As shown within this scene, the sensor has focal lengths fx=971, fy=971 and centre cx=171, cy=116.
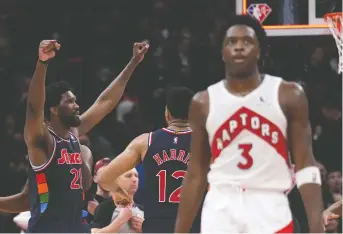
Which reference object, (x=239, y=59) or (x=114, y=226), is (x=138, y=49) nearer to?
(x=114, y=226)

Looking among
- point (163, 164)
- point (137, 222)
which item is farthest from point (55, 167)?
point (137, 222)

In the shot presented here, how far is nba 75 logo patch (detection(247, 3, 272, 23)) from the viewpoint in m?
8.94

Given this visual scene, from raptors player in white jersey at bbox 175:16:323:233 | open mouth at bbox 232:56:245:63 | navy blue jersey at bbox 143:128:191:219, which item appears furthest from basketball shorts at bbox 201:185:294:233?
navy blue jersey at bbox 143:128:191:219

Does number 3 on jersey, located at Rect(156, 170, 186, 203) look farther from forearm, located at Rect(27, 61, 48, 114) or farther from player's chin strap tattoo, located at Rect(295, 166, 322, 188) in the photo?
player's chin strap tattoo, located at Rect(295, 166, 322, 188)

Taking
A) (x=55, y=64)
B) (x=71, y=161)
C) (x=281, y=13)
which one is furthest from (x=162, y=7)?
(x=71, y=161)

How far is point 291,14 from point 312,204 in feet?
14.3

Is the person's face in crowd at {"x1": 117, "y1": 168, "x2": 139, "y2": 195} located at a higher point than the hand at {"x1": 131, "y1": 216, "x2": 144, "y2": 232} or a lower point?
higher

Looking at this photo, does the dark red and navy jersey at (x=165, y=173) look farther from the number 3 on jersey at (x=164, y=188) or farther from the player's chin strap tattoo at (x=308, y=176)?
the player's chin strap tattoo at (x=308, y=176)

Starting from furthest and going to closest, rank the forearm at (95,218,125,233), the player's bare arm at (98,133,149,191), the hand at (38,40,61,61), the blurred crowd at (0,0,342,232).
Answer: the blurred crowd at (0,0,342,232) → the forearm at (95,218,125,233) → the player's bare arm at (98,133,149,191) → the hand at (38,40,61,61)

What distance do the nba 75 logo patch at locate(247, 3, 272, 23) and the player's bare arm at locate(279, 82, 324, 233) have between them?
159 inches

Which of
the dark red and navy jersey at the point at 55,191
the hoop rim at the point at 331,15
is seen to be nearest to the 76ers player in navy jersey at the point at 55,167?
the dark red and navy jersey at the point at 55,191

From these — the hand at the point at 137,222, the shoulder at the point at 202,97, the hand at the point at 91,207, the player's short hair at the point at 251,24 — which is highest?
the player's short hair at the point at 251,24

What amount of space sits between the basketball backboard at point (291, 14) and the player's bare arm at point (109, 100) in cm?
131

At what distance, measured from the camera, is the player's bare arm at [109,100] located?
785 cm
